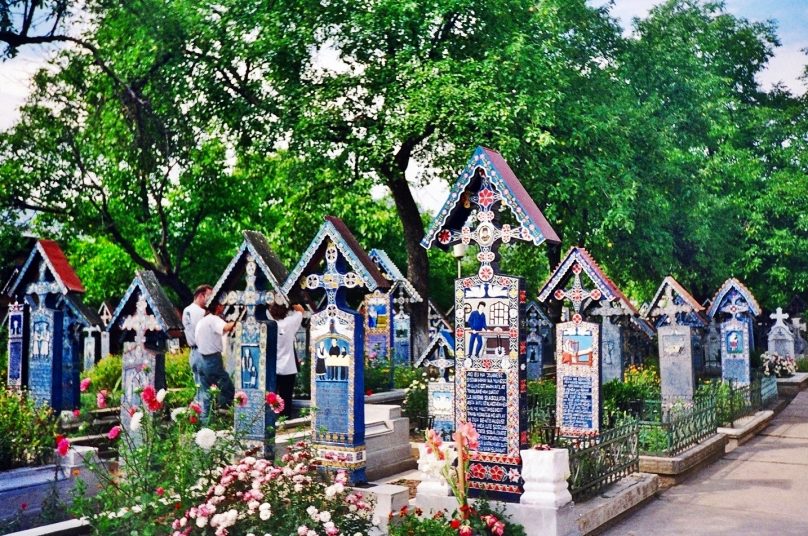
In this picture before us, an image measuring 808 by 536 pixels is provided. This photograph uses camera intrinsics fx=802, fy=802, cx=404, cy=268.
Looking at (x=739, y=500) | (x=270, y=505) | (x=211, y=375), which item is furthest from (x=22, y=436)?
(x=739, y=500)

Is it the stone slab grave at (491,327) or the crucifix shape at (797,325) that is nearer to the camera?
the stone slab grave at (491,327)

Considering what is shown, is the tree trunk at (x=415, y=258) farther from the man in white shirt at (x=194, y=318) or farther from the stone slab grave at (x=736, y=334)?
the man in white shirt at (x=194, y=318)

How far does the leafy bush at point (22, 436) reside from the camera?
9781mm

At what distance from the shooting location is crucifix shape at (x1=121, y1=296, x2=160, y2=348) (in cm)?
1102

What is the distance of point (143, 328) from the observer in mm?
11109

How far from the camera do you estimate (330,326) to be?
10.3m

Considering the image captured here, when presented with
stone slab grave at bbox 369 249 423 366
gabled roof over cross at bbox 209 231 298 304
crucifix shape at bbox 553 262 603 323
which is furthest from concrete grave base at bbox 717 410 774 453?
gabled roof over cross at bbox 209 231 298 304

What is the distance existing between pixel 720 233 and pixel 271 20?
19.1m

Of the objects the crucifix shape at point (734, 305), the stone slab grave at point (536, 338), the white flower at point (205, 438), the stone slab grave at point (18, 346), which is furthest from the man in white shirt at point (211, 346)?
the crucifix shape at point (734, 305)

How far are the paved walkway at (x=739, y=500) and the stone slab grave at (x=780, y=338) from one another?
1640cm

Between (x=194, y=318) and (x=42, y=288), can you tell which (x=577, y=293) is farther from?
(x=42, y=288)

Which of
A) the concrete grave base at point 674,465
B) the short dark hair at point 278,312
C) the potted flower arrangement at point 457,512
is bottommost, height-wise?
the concrete grave base at point 674,465

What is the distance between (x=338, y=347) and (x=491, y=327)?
213 cm

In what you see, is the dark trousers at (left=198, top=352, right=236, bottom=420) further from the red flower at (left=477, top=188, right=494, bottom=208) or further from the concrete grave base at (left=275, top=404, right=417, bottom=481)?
the red flower at (left=477, top=188, right=494, bottom=208)
